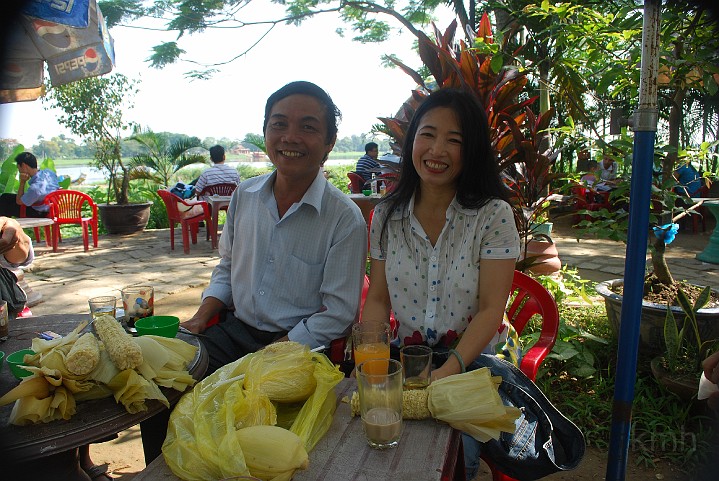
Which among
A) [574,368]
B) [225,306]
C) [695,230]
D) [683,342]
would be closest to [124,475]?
[225,306]

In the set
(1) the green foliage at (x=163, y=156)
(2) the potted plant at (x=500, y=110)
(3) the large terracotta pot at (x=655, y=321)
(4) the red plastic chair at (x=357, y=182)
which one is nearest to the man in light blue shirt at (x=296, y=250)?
(2) the potted plant at (x=500, y=110)

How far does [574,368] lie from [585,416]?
50cm

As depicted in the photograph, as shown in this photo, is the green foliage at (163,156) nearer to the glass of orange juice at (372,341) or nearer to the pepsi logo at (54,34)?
the pepsi logo at (54,34)

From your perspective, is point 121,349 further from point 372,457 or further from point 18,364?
point 372,457

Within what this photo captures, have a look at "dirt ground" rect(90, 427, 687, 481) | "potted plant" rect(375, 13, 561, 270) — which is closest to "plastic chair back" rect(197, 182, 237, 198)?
"potted plant" rect(375, 13, 561, 270)

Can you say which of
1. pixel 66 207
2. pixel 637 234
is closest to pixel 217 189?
pixel 66 207

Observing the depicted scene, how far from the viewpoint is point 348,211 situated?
2.35 meters

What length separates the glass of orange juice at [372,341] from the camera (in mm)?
1634

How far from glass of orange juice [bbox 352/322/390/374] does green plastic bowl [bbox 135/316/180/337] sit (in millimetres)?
704

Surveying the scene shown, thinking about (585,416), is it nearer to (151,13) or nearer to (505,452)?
(505,452)

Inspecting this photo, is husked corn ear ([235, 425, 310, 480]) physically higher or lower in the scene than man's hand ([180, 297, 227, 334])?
higher

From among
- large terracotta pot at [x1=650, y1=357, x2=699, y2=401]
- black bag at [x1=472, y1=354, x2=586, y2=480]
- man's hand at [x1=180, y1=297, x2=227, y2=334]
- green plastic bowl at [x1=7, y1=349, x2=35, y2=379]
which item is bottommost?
large terracotta pot at [x1=650, y1=357, x2=699, y2=401]

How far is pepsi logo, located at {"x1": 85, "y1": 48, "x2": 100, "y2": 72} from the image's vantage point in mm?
3830

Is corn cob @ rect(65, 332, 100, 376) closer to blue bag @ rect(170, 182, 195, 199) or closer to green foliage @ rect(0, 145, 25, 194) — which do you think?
blue bag @ rect(170, 182, 195, 199)
